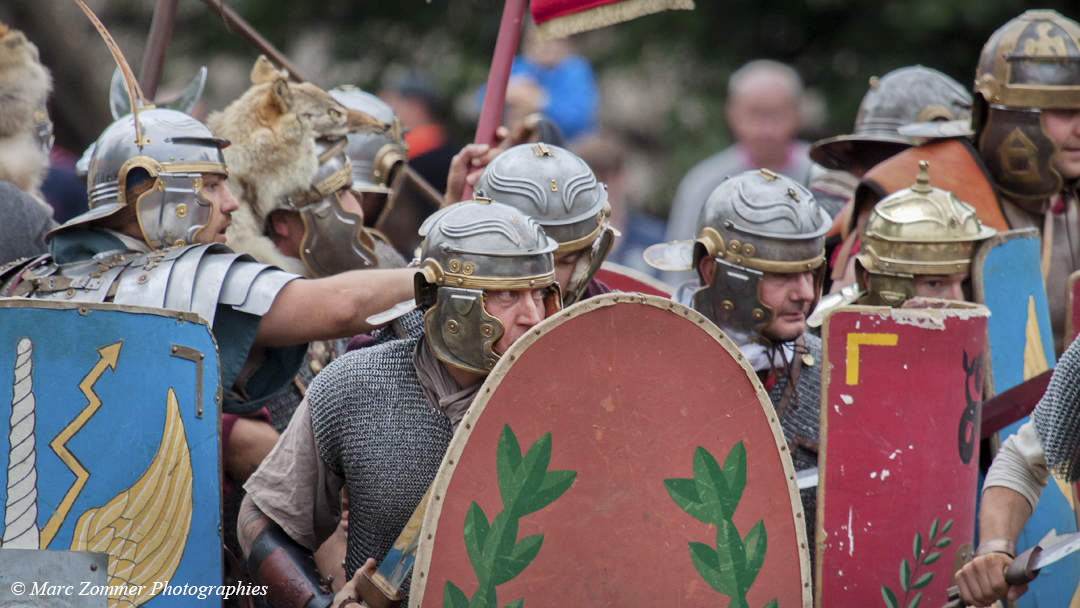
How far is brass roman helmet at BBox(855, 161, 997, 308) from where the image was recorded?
14.4ft

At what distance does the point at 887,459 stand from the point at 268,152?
2548 millimetres

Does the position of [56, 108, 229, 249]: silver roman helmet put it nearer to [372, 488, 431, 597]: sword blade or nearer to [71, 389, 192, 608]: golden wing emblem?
[71, 389, 192, 608]: golden wing emblem

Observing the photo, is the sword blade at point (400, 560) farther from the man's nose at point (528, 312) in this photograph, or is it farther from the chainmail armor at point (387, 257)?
the chainmail armor at point (387, 257)

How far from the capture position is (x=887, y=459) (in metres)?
3.48

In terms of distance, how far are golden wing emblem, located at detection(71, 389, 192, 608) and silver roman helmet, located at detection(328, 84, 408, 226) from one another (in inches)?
106

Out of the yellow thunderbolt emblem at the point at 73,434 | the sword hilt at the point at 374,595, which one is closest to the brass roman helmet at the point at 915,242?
the sword hilt at the point at 374,595

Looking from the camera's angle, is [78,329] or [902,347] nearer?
[78,329]

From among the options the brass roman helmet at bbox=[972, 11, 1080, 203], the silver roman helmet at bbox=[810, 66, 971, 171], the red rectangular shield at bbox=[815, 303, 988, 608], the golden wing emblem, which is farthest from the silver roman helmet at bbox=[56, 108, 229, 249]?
the silver roman helmet at bbox=[810, 66, 971, 171]

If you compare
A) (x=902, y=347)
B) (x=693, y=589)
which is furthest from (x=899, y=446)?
(x=693, y=589)

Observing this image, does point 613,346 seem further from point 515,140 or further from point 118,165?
point 515,140

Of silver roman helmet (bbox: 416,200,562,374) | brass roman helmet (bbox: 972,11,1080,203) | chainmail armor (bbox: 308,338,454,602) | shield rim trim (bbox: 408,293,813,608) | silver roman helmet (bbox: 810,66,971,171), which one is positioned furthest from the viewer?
silver roman helmet (bbox: 810,66,971,171)

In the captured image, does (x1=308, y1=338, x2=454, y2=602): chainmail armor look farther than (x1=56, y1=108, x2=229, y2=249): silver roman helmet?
No

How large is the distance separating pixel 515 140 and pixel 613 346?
2058 mm

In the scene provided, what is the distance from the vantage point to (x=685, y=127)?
33.1 ft
